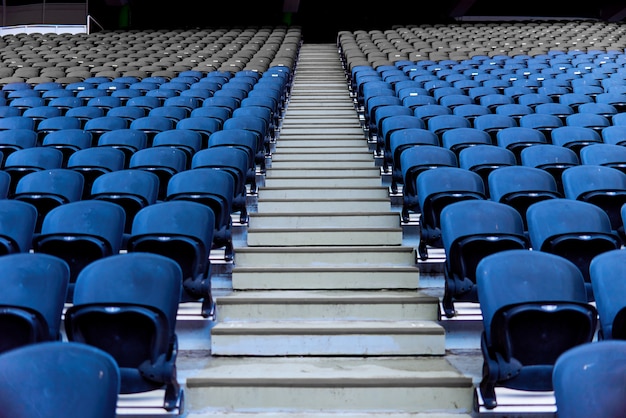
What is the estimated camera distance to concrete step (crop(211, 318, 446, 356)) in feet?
8.41

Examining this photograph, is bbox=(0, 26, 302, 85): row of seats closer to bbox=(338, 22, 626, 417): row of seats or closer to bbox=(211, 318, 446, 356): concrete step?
bbox=(338, 22, 626, 417): row of seats

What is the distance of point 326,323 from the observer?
2693 millimetres

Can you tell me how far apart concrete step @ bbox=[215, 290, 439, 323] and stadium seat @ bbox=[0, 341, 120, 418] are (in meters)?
1.15

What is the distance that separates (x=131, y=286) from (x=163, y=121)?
9.57ft

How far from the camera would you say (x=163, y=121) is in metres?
5.00

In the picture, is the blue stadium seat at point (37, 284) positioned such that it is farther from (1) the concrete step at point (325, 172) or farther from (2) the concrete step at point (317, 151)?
(2) the concrete step at point (317, 151)

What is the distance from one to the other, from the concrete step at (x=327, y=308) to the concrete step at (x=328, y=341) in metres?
0.18

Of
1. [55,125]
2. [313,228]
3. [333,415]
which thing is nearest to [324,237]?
[313,228]

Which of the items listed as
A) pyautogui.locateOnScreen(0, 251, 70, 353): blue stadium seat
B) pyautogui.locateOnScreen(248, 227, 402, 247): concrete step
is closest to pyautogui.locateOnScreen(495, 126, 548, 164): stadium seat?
pyautogui.locateOnScreen(248, 227, 402, 247): concrete step

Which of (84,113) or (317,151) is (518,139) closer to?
(317,151)

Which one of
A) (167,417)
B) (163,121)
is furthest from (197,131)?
(167,417)

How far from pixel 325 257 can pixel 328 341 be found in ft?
2.41

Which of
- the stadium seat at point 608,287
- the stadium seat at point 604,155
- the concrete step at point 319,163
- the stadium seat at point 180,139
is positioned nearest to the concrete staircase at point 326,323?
the concrete step at point 319,163

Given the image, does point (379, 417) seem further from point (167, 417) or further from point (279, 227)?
point (279, 227)
